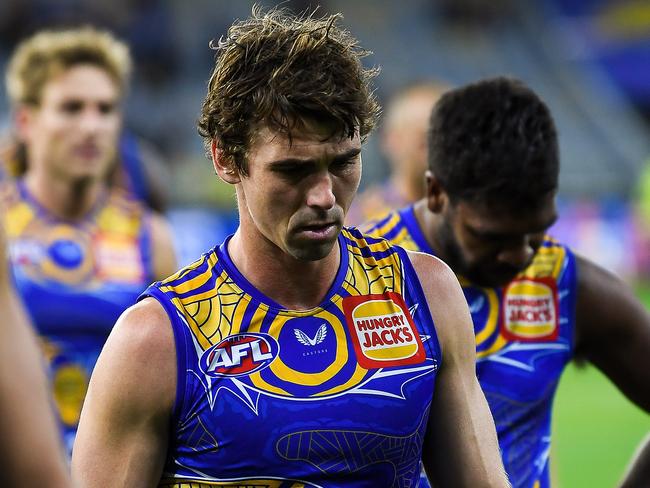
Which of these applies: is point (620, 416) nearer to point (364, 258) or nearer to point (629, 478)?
point (629, 478)

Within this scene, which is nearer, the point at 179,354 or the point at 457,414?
the point at 179,354

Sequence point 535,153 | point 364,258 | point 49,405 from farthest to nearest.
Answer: point 535,153, point 364,258, point 49,405

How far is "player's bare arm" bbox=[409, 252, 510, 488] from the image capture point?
2910mm

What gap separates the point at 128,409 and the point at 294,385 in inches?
14.9

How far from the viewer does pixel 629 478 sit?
13.2 ft

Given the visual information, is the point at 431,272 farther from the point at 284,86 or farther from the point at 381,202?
the point at 381,202

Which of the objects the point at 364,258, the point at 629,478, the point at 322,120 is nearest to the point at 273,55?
the point at 322,120

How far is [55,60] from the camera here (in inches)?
234

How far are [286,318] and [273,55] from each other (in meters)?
0.62

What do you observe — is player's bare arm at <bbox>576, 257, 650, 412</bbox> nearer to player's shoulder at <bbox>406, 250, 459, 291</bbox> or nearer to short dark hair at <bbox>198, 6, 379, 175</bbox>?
player's shoulder at <bbox>406, 250, 459, 291</bbox>

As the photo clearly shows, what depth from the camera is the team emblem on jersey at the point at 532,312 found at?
12.7 feet

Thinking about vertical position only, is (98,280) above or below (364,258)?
below

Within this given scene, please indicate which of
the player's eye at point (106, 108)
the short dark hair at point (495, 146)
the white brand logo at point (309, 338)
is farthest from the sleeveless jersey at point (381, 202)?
the white brand logo at point (309, 338)

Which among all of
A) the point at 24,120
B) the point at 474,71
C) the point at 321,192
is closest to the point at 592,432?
the point at 24,120
